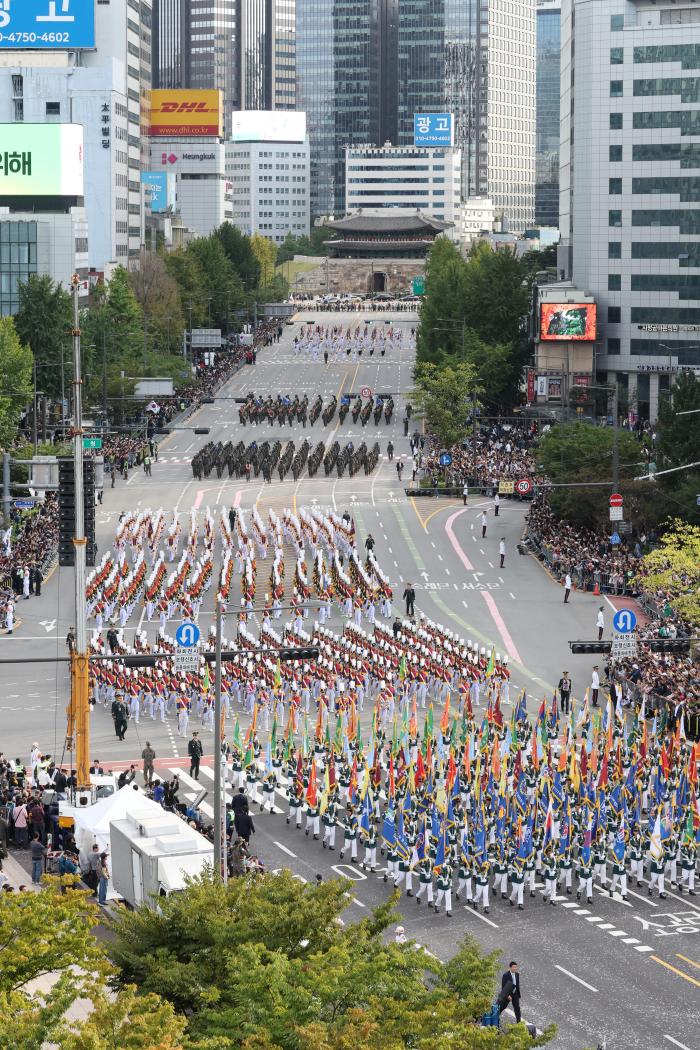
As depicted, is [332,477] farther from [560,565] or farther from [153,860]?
[153,860]

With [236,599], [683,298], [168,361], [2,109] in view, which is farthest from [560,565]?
[2,109]

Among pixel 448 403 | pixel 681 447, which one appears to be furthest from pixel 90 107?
pixel 681 447

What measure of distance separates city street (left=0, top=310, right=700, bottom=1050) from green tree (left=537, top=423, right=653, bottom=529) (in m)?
3.09

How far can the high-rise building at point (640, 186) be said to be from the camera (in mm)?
122125

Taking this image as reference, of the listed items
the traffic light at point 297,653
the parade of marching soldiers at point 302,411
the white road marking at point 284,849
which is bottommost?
the white road marking at point 284,849

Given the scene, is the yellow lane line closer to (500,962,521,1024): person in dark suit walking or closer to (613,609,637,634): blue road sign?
(500,962,521,1024): person in dark suit walking

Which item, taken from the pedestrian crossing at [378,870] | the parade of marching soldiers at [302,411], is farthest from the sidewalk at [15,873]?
the parade of marching soldiers at [302,411]

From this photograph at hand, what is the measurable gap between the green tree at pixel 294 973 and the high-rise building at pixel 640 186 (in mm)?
94683

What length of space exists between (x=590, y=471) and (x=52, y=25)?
346 ft

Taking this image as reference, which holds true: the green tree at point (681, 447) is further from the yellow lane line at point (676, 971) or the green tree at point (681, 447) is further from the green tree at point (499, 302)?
the green tree at point (499, 302)

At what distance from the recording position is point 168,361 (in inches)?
5472

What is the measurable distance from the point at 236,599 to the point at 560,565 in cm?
1382

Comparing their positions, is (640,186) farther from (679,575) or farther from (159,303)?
(679,575)

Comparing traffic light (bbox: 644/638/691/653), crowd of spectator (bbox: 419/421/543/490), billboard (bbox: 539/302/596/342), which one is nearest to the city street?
crowd of spectator (bbox: 419/421/543/490)
